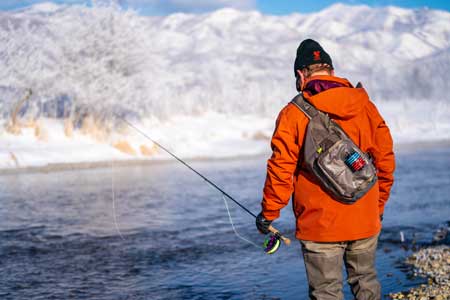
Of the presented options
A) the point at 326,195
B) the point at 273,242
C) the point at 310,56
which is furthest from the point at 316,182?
the point at 310,56

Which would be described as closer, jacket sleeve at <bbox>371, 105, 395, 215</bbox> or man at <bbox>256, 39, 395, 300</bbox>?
man at <bbox>256, 39, 395, 300</bbox>

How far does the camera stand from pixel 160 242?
10562 millimetres

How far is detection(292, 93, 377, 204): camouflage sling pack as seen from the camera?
374 cm

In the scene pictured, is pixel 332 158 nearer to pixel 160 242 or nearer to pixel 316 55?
pixel 316 55

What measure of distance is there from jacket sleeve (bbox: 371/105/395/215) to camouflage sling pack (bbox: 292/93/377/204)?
0.31m

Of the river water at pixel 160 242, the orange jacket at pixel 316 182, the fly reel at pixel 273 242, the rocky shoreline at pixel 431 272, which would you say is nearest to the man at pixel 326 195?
the orange jacket at pixel 316 182

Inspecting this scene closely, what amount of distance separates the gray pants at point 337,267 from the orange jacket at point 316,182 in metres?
0.09

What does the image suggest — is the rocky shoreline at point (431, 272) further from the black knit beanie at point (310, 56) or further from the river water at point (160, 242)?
the black knit beanie at point (310, 56)

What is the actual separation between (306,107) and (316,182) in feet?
1.74

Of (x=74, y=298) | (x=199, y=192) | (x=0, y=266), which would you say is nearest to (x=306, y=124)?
(x=74, y=298)

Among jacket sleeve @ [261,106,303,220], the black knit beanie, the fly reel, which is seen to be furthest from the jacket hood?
the fly reel

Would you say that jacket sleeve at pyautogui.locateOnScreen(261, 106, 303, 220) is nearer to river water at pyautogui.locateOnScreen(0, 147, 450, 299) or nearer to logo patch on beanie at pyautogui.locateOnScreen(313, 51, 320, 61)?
logo patch on beanie at pyautogui.locateOnScreen(313, 51, 320, 61)

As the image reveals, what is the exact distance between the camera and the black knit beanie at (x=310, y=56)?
13.2ft

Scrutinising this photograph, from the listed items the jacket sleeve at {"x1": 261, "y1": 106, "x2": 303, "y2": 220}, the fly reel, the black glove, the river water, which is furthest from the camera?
the river water
